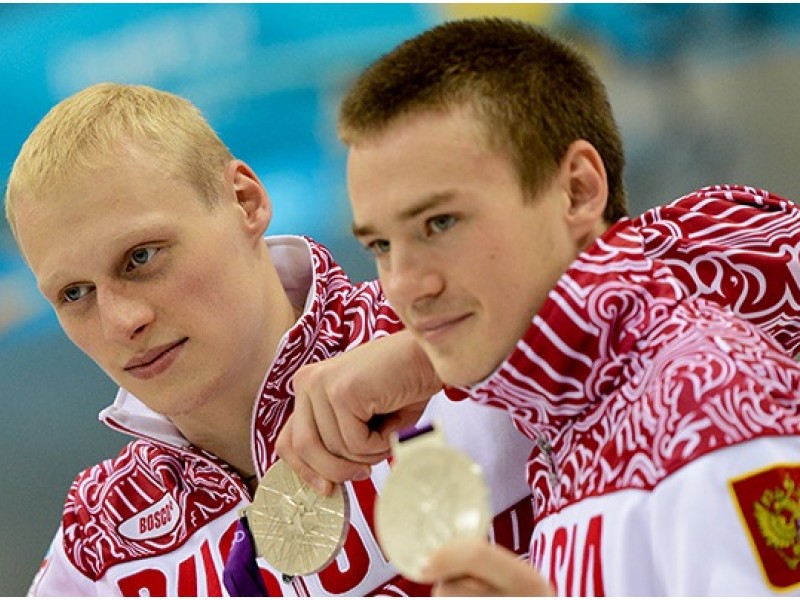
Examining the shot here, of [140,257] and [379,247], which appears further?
[140,257]

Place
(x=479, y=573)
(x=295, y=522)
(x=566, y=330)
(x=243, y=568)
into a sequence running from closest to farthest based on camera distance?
(x=479, y=573) → (x=566, y=330) → (x=295, y=522) → (x=243, y=568)

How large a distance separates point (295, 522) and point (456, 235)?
58 cm

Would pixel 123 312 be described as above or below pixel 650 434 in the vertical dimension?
above

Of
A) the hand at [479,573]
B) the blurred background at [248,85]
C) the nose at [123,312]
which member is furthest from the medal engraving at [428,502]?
the blurred background at [248,85]

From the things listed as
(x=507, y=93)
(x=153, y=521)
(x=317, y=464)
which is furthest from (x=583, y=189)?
(x=153, y=521)

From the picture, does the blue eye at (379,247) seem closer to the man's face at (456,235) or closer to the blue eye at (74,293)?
the man's face at (456,235)

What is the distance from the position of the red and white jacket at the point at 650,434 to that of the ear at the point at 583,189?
0.05 m

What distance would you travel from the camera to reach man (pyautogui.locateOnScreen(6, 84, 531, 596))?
82.2 inches

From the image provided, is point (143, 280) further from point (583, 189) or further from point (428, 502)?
point (428, 502)

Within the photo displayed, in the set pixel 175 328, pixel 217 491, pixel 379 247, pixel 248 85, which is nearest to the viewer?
pixel 379 247

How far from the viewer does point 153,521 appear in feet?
7.62

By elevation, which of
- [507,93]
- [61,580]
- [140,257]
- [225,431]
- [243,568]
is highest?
[507,93]

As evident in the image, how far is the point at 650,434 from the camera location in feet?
4.50

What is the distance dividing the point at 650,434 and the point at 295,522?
0.64m
